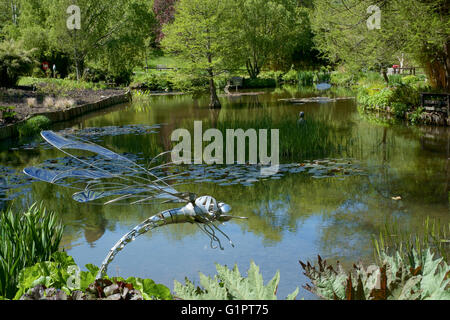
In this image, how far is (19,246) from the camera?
140 inches

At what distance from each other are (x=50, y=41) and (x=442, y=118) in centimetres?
2681

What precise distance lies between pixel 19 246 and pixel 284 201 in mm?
4830

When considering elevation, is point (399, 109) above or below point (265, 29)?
below

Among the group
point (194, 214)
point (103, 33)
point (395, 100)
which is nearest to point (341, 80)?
point (103, 33)

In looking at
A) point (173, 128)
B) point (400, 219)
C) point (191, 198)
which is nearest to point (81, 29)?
point (173, 128)

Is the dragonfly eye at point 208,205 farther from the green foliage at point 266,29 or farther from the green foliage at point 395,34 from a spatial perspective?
the green foliage at point 266,29

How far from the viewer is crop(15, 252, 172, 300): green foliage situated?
2.81m

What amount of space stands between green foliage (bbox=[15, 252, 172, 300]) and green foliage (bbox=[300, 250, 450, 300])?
0.86m

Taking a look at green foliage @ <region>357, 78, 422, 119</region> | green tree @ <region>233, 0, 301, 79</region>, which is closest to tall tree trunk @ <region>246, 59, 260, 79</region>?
green tree @ <region>233, 0, 301, 79</region>

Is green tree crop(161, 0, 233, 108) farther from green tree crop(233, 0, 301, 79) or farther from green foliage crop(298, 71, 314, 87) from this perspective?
green foliage crop(298, 71, 314, 87)

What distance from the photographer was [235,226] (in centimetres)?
673

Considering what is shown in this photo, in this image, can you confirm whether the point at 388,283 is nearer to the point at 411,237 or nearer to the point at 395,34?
the point at 411,237

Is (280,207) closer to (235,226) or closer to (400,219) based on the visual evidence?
(235,226)

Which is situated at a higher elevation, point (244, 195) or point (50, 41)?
point (50, 41)
